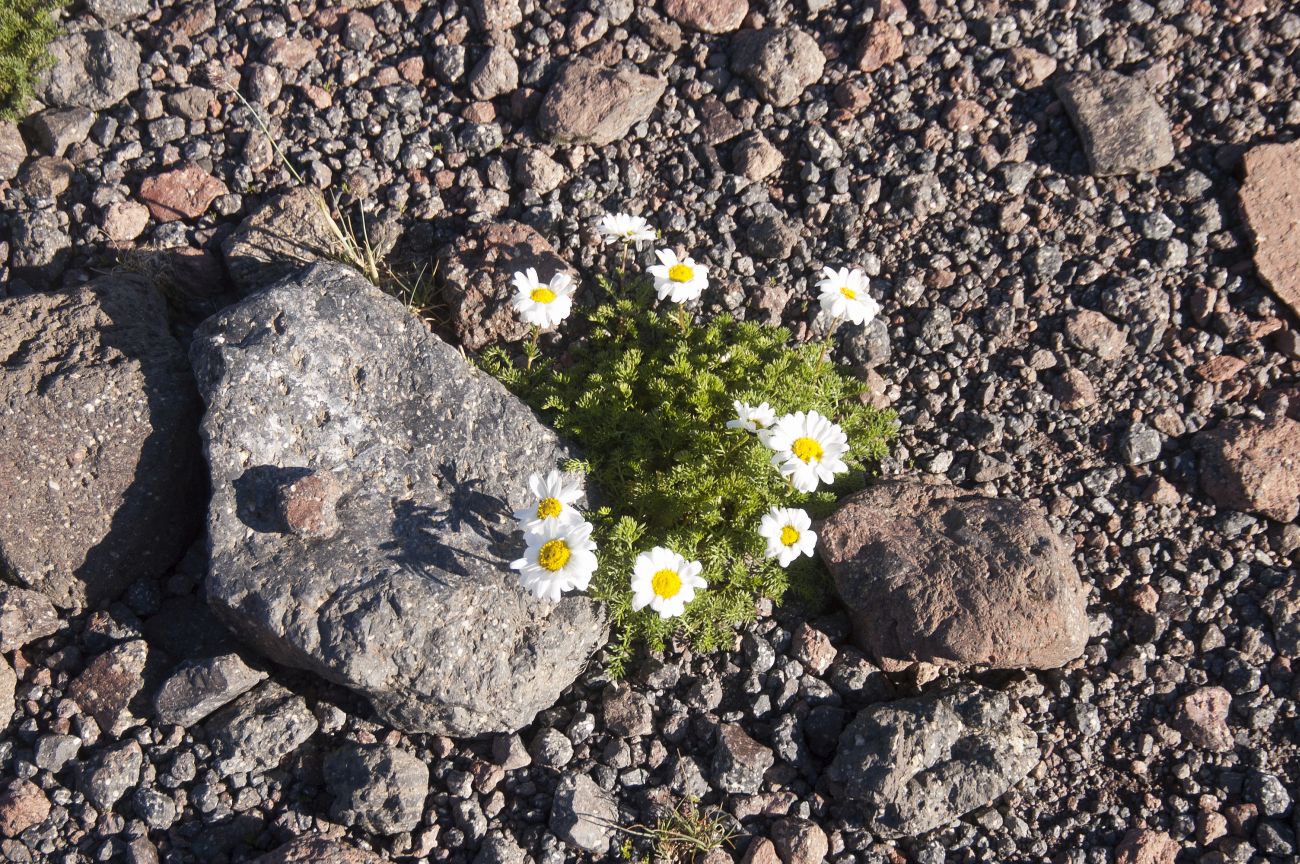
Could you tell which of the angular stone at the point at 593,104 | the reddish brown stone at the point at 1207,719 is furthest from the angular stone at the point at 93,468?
the reddish brown stone at the point at 1207,719

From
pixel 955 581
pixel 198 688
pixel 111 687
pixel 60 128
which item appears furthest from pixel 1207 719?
pixel 60 128

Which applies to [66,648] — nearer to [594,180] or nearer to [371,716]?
[371,716]

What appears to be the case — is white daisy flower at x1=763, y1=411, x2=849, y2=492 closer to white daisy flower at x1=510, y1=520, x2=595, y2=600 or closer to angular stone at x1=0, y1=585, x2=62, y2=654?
white daisy flower at x1=510, y1=520, x2=595, y2=600

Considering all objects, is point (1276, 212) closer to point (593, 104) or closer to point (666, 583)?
point (593, 104)

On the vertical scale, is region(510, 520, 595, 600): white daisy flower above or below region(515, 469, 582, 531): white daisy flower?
below

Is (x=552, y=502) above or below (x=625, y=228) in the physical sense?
below

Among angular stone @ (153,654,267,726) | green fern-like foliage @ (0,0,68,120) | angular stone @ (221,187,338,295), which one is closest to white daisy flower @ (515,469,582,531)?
angular stone @ (153,654,267,726)
